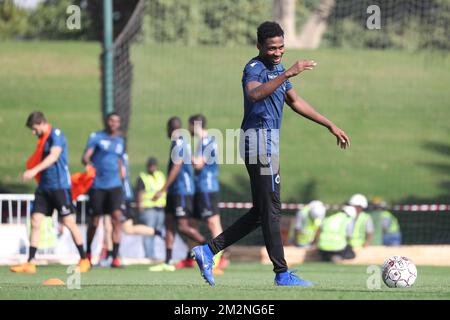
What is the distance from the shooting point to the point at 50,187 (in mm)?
14727

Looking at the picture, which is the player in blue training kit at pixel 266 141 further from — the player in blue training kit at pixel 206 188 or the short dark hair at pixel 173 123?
the player in blue training kit at pixel 206 188

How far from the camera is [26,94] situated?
35281 mm

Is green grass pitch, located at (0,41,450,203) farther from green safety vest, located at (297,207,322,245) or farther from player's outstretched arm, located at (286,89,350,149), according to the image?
player's outstretched arm, located at (286,89,350,149)

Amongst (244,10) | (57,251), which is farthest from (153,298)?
(244,10)

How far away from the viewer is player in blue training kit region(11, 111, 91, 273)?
14.5 metres

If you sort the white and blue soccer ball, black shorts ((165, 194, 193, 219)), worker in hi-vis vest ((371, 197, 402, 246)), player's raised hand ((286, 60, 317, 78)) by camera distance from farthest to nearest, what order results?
worker in hi-vis vest ((371, 197, 402, 246)) → black shorts ((165, 194, 193, 219)) → the white and blue soccer ball → player's raised hand ((286, 60, 317, 78))

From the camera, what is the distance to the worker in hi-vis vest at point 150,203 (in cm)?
1838

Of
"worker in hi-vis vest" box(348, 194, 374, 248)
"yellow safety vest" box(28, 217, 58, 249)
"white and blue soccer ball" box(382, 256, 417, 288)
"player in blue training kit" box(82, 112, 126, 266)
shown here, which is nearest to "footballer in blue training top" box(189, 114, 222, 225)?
"player in blue training kit" box(82, 112, 126, 266)

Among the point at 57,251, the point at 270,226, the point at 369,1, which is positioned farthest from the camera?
the point at 369,1

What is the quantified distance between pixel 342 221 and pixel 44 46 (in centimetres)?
2448

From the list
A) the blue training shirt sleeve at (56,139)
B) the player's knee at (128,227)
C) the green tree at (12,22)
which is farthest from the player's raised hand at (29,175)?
the green tree at (12,22)

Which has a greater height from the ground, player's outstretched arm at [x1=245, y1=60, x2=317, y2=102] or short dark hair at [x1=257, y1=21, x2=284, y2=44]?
short dark hair at [x1=257, y1=21, x2=284, y2=44]

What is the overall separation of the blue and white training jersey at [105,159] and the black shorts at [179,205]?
92 centimetres

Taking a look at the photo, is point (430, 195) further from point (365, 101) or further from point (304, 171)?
point (365, 101)
